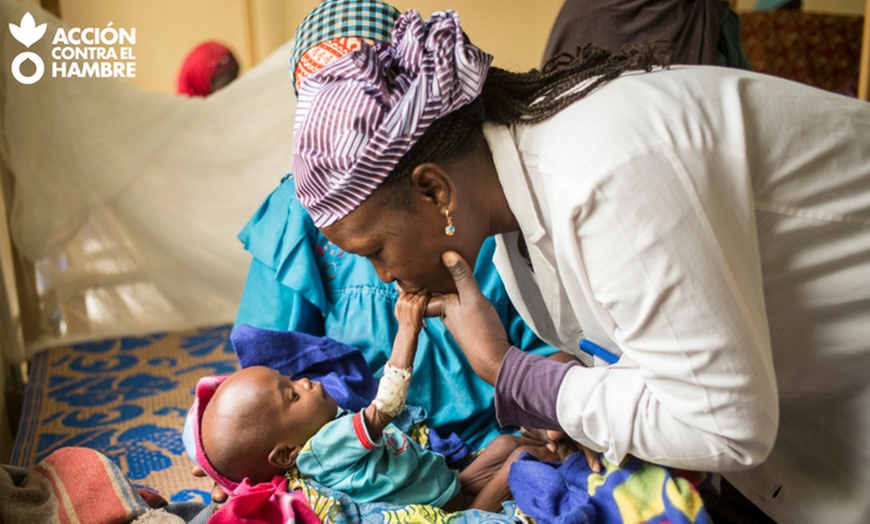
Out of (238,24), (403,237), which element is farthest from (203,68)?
(403,237)

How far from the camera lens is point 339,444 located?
132 cm

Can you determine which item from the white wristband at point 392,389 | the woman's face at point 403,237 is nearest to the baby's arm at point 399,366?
the white wristband at point 392,389

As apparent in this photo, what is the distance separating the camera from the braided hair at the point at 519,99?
1036 millimetres

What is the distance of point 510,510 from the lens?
128 cm

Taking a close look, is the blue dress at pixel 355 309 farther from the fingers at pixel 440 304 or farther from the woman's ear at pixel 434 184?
the woman's ear at pixel 434 184

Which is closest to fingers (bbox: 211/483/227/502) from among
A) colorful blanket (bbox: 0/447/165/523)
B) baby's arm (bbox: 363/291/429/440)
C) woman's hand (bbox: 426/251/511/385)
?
colorful blanket (bbox: 0/447/165/523)

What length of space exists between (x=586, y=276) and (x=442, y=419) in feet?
2.49

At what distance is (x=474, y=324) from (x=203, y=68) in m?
2.85

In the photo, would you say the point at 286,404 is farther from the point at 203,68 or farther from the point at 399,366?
the point at 203,68

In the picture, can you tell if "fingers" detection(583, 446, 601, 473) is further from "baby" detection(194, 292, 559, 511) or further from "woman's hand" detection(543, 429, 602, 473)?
"baby" detection(194, 292, 559, 511)

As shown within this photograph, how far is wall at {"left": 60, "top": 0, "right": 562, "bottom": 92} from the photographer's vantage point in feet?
12.4

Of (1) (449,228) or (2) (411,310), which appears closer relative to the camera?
(1) (449,228)

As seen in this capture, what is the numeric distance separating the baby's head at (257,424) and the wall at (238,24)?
8.47 feet

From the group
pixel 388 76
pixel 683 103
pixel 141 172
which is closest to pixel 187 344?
pixel 141 172
